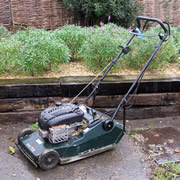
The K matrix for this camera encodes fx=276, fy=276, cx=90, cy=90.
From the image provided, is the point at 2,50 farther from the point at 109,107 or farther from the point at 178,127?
the point at 178,127

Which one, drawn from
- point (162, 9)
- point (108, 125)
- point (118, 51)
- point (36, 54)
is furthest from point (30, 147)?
point (162, 9)

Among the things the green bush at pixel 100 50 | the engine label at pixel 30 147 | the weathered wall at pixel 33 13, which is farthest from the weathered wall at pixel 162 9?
the engine label at pixel 30 147

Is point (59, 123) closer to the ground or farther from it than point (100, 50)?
closer to the ground

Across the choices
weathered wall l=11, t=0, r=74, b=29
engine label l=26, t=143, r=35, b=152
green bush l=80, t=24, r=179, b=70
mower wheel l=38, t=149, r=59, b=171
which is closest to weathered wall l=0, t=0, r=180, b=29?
weathered wall l=11, t=0, r=74, b=29

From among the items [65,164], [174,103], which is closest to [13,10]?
[174,103]

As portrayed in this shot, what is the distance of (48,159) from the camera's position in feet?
9.63

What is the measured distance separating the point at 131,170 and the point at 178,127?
4.85 ft

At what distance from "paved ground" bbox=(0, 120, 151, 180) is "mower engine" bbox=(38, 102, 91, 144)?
0.36 meters

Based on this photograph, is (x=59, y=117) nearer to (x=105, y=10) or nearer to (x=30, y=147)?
(x=30, y=147)

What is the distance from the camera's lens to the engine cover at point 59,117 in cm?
291

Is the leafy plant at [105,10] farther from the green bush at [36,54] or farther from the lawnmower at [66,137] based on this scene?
the lawnmower at [66,137]

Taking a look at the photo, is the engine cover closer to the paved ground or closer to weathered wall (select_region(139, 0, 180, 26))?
the paved ground

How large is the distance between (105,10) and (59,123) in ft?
18.3

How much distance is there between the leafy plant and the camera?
771cm
